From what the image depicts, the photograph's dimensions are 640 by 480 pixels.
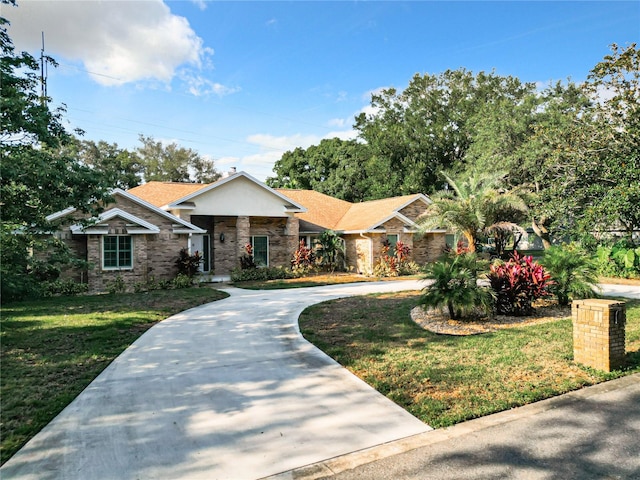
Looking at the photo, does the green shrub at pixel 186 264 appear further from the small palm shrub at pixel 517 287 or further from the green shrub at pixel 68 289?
the small palm shrub at pixel 517 287

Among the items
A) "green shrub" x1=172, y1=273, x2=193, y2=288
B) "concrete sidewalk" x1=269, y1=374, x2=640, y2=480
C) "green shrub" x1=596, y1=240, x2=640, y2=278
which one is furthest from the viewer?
"green shrub" x1=596, y1=240, x2=640, y2=278

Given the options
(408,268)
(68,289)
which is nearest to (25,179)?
(68,289)

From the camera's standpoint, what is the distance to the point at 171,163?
4769 cm

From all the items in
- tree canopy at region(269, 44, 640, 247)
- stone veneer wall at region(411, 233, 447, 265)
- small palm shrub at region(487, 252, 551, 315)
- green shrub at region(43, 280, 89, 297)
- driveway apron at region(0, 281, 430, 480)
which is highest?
tree canopy at region(269, 44, 640, 247)

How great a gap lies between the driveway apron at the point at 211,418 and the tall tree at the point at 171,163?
43.2 meters

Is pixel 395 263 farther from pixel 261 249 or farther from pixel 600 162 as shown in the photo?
pixel 600 162

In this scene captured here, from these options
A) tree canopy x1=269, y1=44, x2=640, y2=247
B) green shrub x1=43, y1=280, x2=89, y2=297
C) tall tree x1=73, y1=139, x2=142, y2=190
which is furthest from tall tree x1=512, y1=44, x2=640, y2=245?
tall tree x1=73, y1=139, x2=142, y2=190

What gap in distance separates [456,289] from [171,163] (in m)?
44.9

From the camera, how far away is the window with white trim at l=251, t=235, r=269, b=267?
21.9 m

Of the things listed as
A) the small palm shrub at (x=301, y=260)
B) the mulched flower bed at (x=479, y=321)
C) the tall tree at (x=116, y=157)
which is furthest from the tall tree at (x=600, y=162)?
the tall tree at (x=116, y=157)

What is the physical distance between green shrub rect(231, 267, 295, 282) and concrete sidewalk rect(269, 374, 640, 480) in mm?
15778

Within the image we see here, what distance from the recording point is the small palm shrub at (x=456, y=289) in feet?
29.7

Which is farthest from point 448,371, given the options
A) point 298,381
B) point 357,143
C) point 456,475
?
point 357,143

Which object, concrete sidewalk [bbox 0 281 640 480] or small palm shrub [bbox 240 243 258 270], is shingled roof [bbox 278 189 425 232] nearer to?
small palm shrub [bbox 240 243 258 270]
